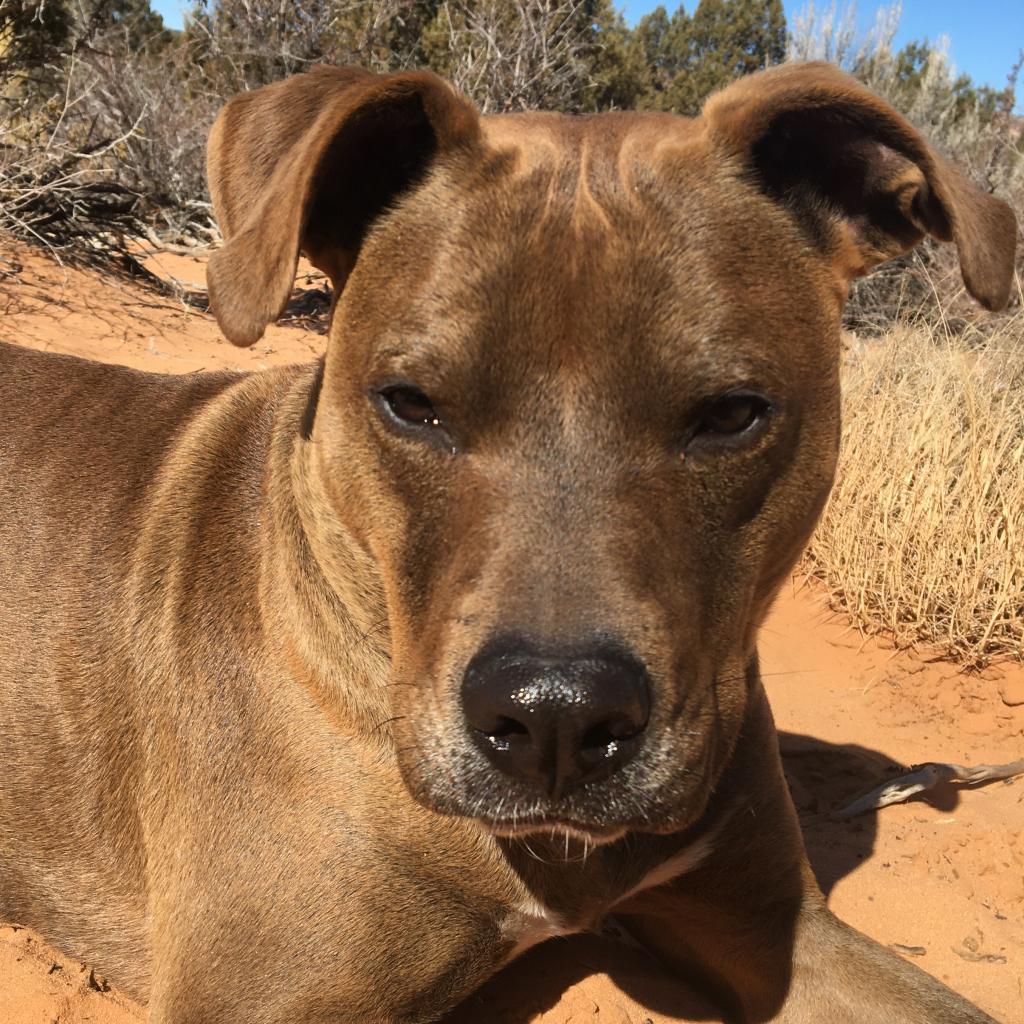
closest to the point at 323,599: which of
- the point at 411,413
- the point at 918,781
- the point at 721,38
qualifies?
the point at 411,413

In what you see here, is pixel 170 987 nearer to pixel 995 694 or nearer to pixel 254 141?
pixel 254 141

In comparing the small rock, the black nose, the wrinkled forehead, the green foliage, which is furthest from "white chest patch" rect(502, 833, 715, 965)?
the green foliage

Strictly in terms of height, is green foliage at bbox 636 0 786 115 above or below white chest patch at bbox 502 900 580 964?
above

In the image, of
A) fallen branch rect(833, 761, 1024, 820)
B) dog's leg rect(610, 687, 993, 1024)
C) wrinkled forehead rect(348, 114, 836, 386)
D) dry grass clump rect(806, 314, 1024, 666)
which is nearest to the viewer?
wrinkled forehead rect(348, 114, 836, 386)

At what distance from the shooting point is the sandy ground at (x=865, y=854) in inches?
130

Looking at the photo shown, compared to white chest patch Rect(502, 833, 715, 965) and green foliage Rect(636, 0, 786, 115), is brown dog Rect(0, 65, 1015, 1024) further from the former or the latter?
green foliage Rect(636, 0, 786, 115)

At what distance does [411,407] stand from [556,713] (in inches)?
31.7

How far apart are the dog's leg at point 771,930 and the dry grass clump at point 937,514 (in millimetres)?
2495

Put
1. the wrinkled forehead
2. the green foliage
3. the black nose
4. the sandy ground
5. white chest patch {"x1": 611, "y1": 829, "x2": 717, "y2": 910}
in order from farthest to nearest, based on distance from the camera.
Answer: the green foliage → the sandy ground → white chest patch {"x1": 611, "y1": 829, "x2": 717, "y2": 910} → the wrinkled forehead → the black nose

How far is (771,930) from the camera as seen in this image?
3.24 metres

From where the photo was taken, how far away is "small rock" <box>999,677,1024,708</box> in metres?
5.27

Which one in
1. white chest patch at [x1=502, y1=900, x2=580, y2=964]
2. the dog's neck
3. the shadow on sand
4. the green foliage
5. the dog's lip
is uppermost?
the green foliage

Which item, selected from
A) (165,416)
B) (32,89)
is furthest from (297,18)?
(165,416)

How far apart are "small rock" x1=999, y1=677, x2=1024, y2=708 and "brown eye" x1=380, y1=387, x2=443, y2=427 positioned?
152 inches
